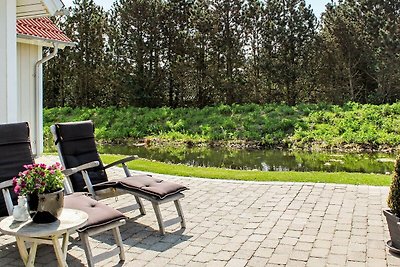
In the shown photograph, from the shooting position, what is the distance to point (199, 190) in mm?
5836

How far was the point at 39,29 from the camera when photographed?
24.5ft

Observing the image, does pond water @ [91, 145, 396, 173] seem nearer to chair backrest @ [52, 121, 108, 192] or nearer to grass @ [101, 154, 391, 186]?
grass @ [101, 154, 391, 186]

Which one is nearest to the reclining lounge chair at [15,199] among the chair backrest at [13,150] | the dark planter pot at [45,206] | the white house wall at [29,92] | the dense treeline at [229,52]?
the chair backrest at [13,150]

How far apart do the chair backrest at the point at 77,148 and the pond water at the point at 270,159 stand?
222 inches

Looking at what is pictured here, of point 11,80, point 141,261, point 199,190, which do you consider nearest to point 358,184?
point 199,190

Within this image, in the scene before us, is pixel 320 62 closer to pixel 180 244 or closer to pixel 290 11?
pixel 290 11

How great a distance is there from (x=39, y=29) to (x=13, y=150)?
4.35 metres

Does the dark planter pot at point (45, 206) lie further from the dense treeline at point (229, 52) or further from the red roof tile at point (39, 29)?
the dense treeline at point (229, 52)

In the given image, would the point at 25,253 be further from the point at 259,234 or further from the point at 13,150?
the point at 259,234

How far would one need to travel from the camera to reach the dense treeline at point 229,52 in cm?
1770

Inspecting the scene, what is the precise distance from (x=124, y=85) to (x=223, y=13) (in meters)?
5.48

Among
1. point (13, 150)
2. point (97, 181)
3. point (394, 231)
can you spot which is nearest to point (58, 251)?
point (13, 150)

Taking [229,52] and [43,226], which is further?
[229,52]

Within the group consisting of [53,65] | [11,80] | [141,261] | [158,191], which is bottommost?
[141,261]
